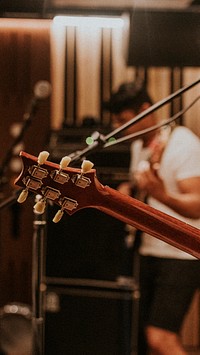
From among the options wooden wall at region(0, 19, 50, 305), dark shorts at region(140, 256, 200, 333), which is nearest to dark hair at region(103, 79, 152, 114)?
dark shorts at region(140, 256, 200, 333)

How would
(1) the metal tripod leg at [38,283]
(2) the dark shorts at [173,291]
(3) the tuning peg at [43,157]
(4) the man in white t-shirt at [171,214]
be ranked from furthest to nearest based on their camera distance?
1. (2) the dark shorts at [173,291]
2. (4) the man in white t-shirt at [171,214]
3. (1) the metal tripod leg at [38,283]
4. (3) the tuning peg at [43,157]

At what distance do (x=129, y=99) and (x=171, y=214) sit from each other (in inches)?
21.8

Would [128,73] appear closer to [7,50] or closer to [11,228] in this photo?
[7,50]

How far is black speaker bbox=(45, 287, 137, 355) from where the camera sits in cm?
286

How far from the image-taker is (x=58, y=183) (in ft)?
5.28

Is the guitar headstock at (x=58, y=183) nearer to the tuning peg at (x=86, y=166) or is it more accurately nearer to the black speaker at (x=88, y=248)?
the tuning peg at (x=86, y=166)

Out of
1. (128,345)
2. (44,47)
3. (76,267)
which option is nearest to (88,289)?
(76,267)

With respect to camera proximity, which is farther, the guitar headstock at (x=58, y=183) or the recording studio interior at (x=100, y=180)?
the recording studio interior at (x=100, y=180)

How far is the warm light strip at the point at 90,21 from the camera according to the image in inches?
149

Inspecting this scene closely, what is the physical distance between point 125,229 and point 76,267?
285 mm

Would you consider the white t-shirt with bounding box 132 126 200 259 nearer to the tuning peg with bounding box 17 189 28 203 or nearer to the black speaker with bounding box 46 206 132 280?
the black speaker with bounding box 46 206 132 280

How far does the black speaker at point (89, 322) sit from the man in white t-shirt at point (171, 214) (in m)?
0.17

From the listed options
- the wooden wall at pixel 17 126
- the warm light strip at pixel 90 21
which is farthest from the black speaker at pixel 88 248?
the warm light strip at pixel 90 21

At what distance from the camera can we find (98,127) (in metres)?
3.42
